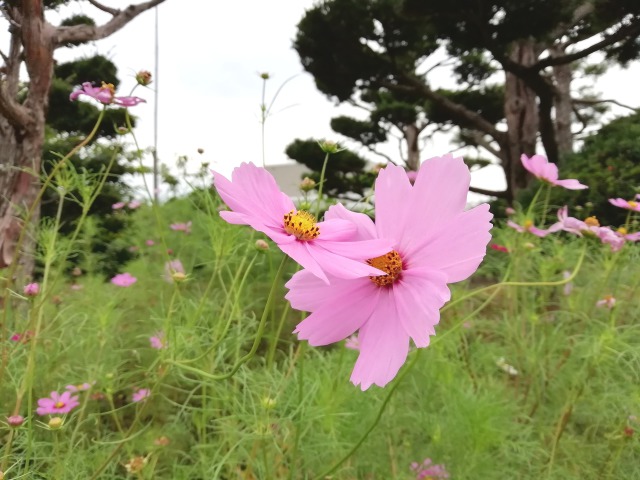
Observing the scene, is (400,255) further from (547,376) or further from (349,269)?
(547,376)

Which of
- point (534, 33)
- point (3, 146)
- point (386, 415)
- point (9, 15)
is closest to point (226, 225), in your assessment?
point (386, 415)

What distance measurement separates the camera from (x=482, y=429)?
91cm

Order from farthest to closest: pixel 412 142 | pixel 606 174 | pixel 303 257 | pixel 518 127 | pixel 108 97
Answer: pixel 412 142
pixel 518 127
pixel 606 174
pixel 108 97
pixel 303 257

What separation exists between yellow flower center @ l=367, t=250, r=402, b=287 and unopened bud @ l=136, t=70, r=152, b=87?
20.8 inches

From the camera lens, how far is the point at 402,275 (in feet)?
1.05

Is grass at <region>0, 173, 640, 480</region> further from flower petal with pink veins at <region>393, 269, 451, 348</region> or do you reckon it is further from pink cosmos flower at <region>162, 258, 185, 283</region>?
flower petal with pink veins at <region>393, 269, 451, 348</region>

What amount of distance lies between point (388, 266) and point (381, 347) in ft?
0.15

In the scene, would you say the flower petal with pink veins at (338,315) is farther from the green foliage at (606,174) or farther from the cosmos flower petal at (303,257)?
the green foliage at (606,174)

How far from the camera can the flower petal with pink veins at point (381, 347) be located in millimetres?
294

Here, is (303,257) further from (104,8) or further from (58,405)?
(104,8)

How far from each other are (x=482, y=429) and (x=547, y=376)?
432 millimetres

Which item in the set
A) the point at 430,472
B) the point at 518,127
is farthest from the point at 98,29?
the point at 518,127

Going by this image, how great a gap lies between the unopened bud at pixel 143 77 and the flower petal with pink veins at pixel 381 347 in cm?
53

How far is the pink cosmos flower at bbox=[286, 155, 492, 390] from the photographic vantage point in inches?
11.4
